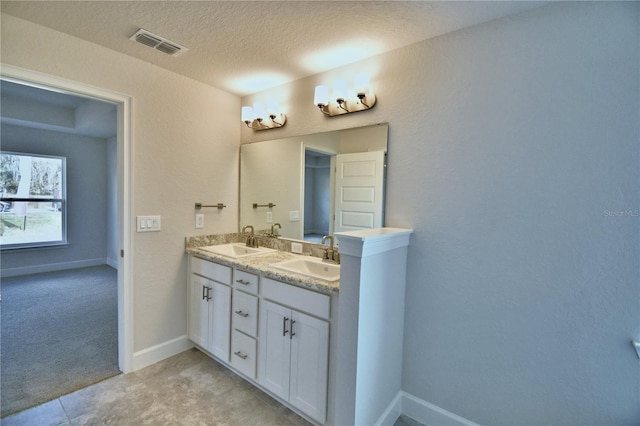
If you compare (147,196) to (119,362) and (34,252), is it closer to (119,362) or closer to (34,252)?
(119,362)

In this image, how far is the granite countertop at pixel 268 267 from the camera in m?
1.66

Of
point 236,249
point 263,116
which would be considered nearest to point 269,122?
point 263,116

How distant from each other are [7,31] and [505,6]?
2.79m

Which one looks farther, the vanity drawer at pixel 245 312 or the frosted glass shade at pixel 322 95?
the frosted glass shade at pixel 322 95

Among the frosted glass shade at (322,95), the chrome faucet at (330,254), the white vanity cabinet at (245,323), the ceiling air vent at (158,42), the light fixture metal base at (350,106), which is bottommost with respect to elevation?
the white vanity cabinet at (245,323)

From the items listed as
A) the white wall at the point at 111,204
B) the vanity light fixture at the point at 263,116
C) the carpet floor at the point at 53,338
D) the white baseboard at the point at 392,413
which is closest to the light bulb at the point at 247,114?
the vanity light fixture at the point at 263,116

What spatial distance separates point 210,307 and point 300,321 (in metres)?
1.00

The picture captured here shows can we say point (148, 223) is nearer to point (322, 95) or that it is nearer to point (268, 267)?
point (268, 267)

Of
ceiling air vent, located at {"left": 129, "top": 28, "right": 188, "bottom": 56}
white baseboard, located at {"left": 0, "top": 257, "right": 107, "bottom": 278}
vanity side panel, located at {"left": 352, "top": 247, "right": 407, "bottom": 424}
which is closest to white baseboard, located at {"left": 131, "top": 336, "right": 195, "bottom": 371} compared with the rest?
vanity side panel, located at {"left": 352, "top": 247, "right": 407, "bottom": 424}

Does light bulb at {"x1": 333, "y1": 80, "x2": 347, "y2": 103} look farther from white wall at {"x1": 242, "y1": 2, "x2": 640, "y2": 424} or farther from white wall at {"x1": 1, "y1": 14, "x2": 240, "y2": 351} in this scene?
white wall at {"x1": 1, "y1": 14, "x2": 240, "y2": 351}

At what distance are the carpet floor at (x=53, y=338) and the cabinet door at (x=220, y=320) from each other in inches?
30.9

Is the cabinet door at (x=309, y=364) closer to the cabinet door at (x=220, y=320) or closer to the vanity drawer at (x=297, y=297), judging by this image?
the vanity drawer at (x=297, y=297)

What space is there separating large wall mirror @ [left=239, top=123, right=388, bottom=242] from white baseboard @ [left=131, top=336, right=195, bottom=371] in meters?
1.23

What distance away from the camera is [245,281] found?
6.77 feet
